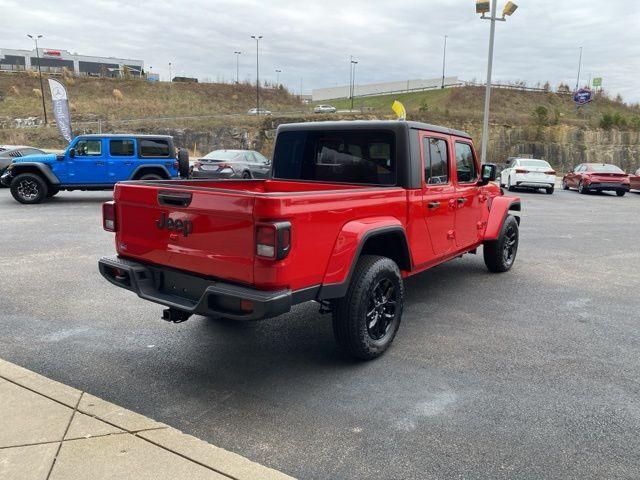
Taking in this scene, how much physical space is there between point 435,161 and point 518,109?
61.6m

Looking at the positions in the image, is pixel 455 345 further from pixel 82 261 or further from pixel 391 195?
pixel 82 261

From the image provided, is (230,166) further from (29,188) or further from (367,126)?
(367,126)

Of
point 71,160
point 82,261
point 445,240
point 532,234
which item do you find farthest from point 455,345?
point 71,160

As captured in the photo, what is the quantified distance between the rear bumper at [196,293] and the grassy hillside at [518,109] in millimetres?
43706

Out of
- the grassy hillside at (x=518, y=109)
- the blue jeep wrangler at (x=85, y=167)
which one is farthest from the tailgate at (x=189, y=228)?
the grassy hillside at (x=518, y=109)

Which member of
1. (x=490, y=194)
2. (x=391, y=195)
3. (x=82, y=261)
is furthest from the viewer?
(x=82, y=261)

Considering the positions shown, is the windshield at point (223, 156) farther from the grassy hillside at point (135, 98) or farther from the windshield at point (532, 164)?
the grassy hillside at point (135, 98)

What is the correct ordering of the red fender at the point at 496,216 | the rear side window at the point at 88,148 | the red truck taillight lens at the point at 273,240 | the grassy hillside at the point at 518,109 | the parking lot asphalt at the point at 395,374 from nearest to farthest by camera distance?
the parking lot asphalt at the point at 395,374 < the red truck taillight lens at the point at 273,240 < the red fender at the point at 496,216 < the rear side window at the point at 88,148 < the grassy hillside at the point at 518,109

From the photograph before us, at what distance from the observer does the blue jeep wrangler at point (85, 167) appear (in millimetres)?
13312

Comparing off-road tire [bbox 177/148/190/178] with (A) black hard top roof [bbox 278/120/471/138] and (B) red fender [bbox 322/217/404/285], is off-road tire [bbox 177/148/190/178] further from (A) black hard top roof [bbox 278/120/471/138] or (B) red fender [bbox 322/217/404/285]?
(B) red fender [bbox 322/217/404/285]

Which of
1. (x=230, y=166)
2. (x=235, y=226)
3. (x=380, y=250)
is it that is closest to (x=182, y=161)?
(x=230, y=166)

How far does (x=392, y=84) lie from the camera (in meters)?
97.3

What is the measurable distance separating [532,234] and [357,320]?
7.92m

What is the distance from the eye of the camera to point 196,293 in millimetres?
3545
